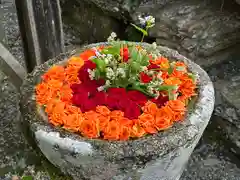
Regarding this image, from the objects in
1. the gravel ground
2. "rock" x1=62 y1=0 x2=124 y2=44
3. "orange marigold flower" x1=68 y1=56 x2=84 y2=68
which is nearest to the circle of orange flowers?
"orange marigold flower" x1=68 y1=56 x2=84 y2=68

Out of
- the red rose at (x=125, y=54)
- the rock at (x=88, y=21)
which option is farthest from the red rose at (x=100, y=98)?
the rock at (x=88, y=21)

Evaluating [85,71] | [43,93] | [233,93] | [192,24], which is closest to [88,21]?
[192,24]

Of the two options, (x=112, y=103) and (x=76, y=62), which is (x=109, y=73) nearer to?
(x=112, y=103)

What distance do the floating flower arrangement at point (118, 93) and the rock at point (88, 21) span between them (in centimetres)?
135

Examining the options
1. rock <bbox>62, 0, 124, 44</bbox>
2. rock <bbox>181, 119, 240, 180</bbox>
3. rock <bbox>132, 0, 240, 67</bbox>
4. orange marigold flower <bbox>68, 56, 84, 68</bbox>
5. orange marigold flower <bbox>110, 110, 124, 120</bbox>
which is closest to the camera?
orange marigold flower <bbox>110, 110, 124, 120</bbox>

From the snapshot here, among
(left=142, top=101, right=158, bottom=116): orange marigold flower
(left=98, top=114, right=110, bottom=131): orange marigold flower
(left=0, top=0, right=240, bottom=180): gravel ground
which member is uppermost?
(left=142, top=101, right=158, bottom=116): orange marigold flower

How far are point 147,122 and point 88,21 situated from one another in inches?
79.2

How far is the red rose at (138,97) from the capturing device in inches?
76.9

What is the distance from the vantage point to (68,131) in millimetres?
1864

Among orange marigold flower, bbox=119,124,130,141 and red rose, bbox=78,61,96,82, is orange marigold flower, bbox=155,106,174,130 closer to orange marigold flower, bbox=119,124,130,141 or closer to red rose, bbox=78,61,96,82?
orange marigold flower, bbox=119,124,130,141

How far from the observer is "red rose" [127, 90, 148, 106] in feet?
6.41

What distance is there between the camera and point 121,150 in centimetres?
177

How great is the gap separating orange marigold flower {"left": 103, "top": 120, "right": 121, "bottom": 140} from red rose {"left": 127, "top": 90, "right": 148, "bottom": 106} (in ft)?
0.55

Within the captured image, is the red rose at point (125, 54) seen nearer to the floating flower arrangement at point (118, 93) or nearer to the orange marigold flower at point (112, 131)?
the floating flower arrangement at point (118, 93)
